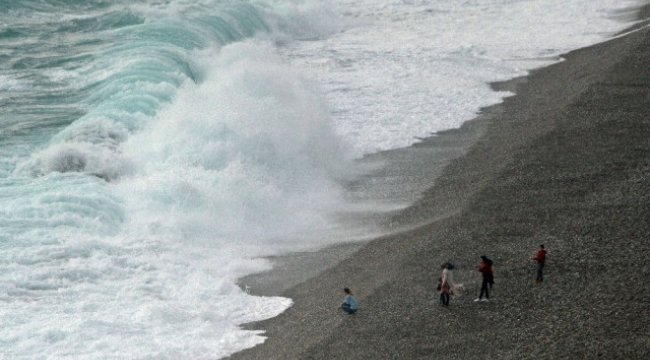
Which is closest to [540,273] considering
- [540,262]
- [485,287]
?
[540,262]

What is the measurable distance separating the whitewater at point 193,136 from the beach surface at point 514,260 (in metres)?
1.29

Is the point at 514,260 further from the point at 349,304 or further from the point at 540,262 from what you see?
the point at 349,304

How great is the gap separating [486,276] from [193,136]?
11.4 metres

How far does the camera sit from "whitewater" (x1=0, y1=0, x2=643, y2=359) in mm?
17094

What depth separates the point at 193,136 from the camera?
24.7 m

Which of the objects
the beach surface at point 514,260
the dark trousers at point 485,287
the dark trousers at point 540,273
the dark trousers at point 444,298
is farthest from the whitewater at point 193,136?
the dark trousers at point 540,273

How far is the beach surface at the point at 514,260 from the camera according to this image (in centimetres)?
1386

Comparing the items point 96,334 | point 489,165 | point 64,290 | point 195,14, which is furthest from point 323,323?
point 195,14

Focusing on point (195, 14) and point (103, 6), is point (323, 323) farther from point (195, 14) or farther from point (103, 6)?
point (103, 6)

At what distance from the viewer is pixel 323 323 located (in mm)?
15344

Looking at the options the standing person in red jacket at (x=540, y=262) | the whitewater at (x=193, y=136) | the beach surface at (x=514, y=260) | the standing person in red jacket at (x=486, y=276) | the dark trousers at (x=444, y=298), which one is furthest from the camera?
the whitewater at (x=193, y=136)

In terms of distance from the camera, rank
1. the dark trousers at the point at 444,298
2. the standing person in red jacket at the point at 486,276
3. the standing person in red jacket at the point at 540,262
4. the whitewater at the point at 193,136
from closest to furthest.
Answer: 1. the standing person in red jacket at the point at 486,276
2. the dark trousers at the point at 444,298
3. the standing person in red jacket at the point at 540,262
4. the whitewater at the point at 193,136

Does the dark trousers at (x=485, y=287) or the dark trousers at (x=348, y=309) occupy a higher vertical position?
the dark trousers at (x=485, y=287)

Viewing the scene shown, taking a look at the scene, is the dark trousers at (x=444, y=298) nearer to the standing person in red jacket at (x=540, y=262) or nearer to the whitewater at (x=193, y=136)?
the standing person in red jacket at (x=540, y=262)
